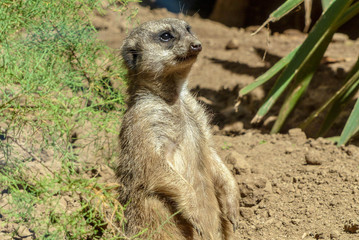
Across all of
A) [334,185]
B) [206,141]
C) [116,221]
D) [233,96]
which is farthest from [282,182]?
[233,96]

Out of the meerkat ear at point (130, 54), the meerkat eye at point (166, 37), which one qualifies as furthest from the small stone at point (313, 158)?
the meerkat ear at point (130, 54)

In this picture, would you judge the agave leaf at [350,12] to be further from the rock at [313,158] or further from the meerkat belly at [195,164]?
the meerkat belly at [195,164]

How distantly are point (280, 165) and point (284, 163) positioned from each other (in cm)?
4

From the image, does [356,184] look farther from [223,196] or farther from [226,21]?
[226,21]

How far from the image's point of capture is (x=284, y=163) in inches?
146

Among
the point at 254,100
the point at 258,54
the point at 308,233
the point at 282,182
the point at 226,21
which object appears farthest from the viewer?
the point at 226,21

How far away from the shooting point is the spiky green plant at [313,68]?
12.3 ft

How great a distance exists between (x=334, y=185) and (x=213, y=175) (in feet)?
2.73

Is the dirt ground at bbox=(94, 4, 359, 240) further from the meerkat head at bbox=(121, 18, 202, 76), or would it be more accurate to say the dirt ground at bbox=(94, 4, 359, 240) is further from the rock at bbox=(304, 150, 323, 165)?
the meerkat head at bbox=(121, 18, 202, 76)

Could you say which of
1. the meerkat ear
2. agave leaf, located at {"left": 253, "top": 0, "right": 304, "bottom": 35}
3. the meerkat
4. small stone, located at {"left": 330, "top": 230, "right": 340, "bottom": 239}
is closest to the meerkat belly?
the meerkat

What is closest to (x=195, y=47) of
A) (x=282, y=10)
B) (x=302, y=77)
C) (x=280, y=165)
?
(x=282, y=10)

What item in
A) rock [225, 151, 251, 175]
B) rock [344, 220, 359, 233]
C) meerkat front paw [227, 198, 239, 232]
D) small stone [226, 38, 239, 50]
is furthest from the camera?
small stone [226, 38, 239, 50]

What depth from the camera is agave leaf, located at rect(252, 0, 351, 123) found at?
3.82 m

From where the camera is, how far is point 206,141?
11.1 ft
